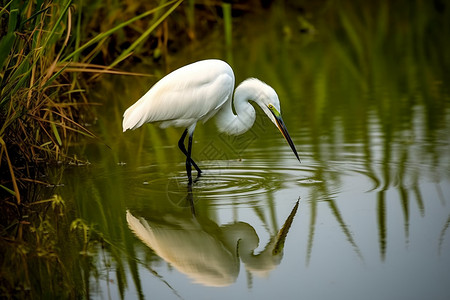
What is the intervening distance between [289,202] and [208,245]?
0.92 m

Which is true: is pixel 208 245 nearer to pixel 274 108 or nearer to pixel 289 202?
pixel 289 202

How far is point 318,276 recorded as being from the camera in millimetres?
3723

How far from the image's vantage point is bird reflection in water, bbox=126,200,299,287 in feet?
12.8

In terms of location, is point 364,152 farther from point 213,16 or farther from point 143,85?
point 213,16

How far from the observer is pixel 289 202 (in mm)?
5117

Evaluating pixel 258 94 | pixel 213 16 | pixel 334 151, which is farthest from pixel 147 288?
pixel 213 16

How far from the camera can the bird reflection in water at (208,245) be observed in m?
3.91

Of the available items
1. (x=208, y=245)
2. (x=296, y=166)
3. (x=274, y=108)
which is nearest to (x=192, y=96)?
(x=274, y=108)

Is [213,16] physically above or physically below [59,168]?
above

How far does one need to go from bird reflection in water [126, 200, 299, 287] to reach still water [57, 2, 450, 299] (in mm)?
10

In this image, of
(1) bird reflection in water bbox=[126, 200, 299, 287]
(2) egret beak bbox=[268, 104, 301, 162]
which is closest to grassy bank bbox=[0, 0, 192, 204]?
(1) bird reflection in water bbox=[126, 200, 299, 287]

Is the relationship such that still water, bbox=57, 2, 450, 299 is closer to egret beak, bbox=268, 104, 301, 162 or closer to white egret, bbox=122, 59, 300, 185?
egret beak, bbox=268, 104, 301, 162

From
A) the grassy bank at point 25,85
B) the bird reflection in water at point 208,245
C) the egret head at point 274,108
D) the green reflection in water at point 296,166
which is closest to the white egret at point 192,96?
the egret head at point 274,108

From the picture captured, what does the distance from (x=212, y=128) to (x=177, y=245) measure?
3640mm
